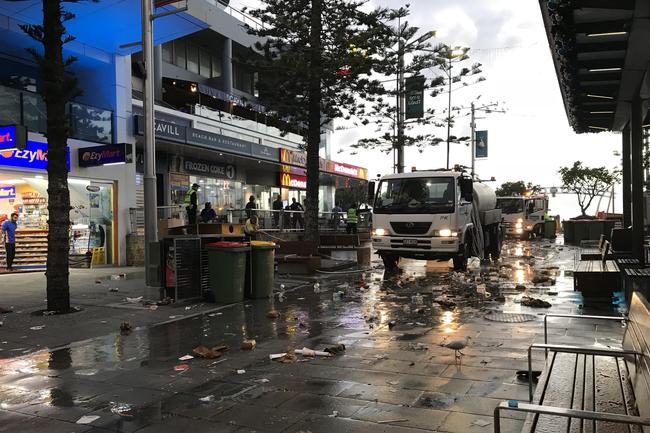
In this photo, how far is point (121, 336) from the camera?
7527 millimetres

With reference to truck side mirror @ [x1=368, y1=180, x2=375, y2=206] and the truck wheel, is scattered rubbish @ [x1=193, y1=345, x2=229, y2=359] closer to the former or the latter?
the truck wheel

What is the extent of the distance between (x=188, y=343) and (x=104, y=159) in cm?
1057

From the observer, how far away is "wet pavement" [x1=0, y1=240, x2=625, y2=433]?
4258mm

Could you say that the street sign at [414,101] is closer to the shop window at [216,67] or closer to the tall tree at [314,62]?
the tall tree at [314,62]

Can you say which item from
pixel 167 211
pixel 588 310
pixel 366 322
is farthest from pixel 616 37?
pixel 167 211

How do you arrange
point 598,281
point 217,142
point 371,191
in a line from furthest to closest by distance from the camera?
point 217,142
point 371,191
point 598,281

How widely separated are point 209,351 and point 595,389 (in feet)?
13.8

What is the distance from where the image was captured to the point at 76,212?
58.2 ft

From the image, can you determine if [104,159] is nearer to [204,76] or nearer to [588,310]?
[588,310]

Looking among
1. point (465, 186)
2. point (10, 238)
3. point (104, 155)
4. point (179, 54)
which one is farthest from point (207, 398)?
point (179, 54)

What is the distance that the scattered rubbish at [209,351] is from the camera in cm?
623

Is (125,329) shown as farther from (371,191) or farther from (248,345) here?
(371,191)

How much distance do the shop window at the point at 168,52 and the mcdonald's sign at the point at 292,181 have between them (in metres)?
9.88

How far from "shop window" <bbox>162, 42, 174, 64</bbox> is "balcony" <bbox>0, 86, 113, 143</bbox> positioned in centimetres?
1427
